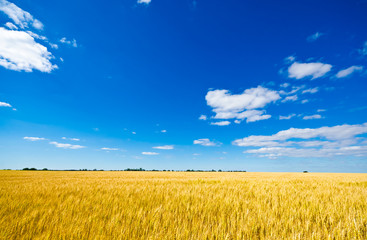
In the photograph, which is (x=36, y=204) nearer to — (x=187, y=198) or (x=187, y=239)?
(x=187, y=198)

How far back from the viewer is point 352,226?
221 cm

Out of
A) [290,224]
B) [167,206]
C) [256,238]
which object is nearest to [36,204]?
[167,206]

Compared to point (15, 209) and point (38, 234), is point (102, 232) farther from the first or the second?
point (15, 209)

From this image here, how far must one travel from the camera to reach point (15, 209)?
2.93 m

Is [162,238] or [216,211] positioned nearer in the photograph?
[162,238]

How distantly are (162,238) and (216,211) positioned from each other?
1408 mm

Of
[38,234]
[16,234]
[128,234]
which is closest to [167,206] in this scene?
[128,234]

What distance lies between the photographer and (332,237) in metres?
1.88

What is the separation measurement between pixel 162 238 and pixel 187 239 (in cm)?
27

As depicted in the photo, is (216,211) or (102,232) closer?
(102,232)

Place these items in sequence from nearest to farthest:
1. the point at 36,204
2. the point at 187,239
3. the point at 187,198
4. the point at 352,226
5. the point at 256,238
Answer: the point at 187,239 → the point at 256,238 → the point at 352,226 → the point at 36,204 → the point at 187,198

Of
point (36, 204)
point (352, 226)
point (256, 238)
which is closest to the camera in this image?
point (256, 238)

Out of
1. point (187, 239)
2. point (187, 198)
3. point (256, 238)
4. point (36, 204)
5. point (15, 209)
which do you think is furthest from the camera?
point (187, 198)

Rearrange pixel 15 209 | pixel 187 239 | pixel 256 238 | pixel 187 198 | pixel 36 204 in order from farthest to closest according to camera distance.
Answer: pixel 187 198 < pixel 36 204 < pixel 15 209 < pixel 256 238 < pixel 187 239
